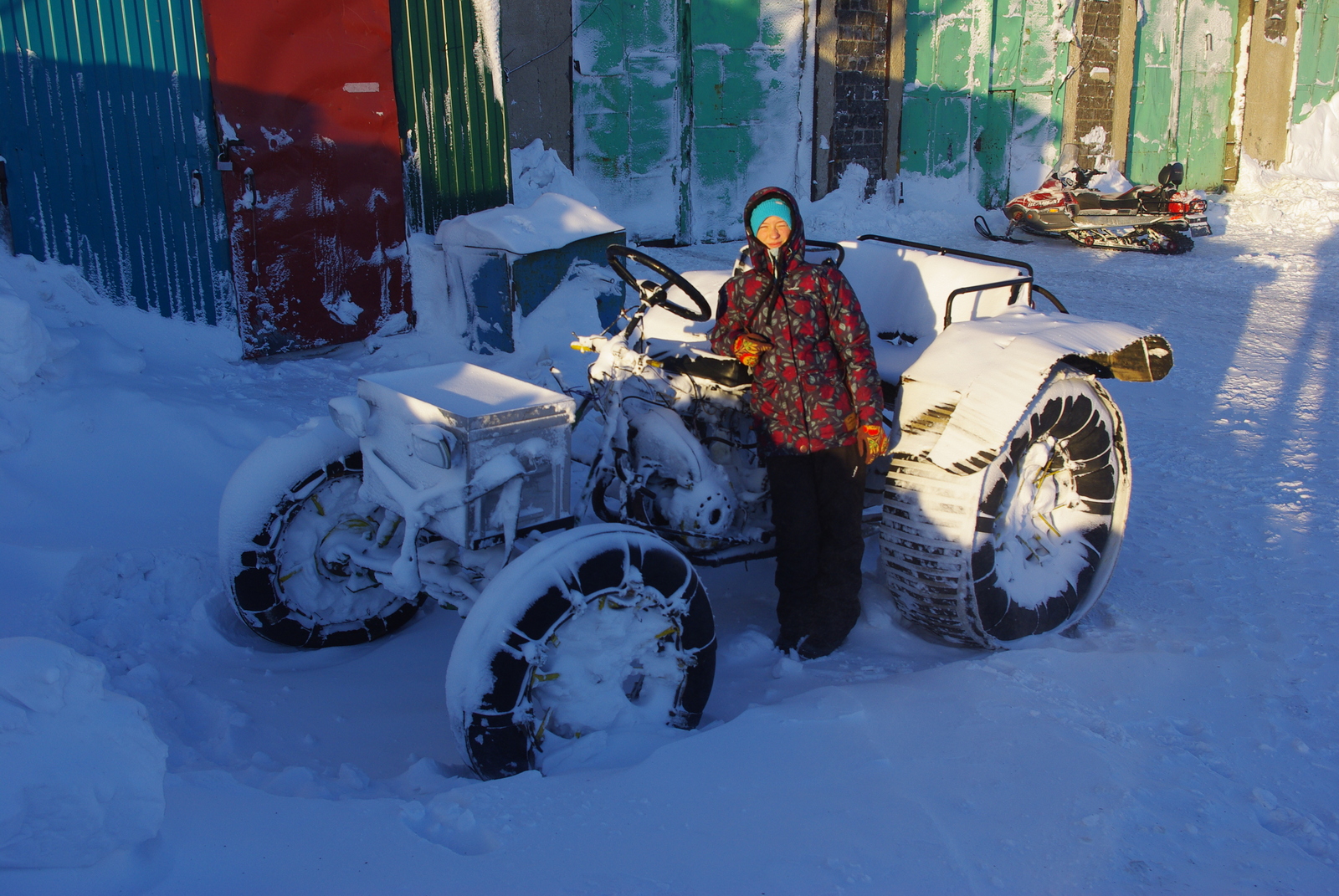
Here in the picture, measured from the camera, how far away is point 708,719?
285 centimetres

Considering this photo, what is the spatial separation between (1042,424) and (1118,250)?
9764mm

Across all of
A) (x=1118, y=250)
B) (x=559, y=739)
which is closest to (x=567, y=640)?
(x=559, y=739)

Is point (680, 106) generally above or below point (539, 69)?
below

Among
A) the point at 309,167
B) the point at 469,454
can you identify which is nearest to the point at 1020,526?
the point at 469,454

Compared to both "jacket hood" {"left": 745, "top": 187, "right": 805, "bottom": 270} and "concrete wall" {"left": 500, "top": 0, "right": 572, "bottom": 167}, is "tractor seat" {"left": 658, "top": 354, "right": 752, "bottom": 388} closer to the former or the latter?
"jacket hood" {"left": 745, "top": 187, "right": 805, "bottom": 270}

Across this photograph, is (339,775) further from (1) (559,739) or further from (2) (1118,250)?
(2) (1118,250)

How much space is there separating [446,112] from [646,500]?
13.1 feet

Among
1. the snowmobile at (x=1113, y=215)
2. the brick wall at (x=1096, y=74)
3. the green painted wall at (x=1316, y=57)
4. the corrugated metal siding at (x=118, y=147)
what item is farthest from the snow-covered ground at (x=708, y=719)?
the green painted wall at (x=1316, y=57)

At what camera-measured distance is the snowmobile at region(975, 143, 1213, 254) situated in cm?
1164

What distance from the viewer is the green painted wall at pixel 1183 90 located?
15430mm

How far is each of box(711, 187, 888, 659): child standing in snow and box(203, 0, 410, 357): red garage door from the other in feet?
10.8

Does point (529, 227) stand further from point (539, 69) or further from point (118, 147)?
point (539, 69)

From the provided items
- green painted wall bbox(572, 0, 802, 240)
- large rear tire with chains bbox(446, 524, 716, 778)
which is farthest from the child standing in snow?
green painted wall bbox(572, 0, 802, 240)

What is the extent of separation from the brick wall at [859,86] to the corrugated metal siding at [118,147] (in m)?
8.05
